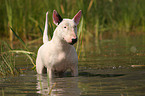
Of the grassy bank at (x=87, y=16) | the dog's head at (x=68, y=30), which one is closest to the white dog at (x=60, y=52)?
the dog's head at (x=68, y=30)

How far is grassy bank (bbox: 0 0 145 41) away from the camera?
1179cm

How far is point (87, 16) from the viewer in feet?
37.0

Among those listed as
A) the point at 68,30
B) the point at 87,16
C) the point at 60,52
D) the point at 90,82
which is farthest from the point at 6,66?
the point at 87,16

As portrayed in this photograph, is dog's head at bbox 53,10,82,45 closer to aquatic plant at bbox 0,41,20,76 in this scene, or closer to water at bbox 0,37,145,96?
water at bbox 0,37,145,96

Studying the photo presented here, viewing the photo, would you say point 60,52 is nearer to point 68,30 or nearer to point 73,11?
point 68,30

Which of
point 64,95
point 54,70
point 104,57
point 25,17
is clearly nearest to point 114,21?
point 25,17

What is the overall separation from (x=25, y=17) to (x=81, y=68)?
6877mm

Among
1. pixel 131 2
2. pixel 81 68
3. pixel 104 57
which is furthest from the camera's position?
pixel 131 2

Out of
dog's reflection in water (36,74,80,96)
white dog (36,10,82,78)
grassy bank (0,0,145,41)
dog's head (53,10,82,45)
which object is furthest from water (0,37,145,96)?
grassy bank (0,0,145,41)

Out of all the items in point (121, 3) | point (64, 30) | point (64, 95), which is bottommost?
point (64, 95)

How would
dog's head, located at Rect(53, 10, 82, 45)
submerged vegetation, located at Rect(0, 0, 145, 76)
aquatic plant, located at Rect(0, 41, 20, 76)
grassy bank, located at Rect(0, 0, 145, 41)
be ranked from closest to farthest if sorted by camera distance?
dog's head, located at Rect(53, 10, 82, 45)
aquatic plant, located at Rect(0, 41, 20, 76)
submerged vegetation, located at Rect(0, 0, 145, 76)
grassy bank, located at Rect(0, 0, 145, 41)

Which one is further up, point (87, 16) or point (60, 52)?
point (87, 16)

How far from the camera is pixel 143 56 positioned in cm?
737

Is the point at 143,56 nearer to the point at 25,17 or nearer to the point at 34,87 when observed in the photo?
the point at 34,87
